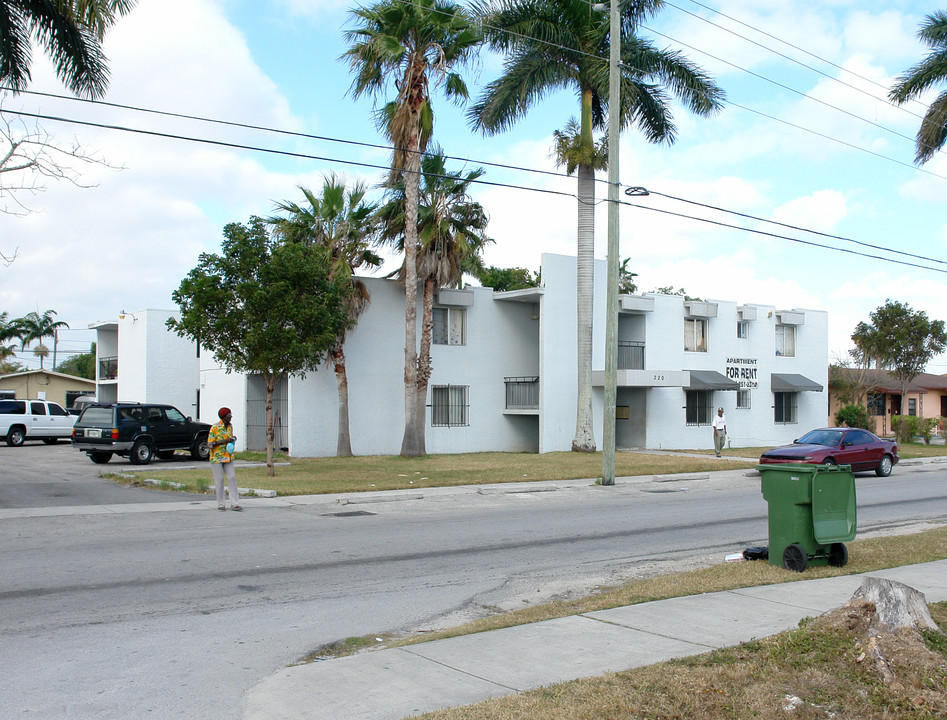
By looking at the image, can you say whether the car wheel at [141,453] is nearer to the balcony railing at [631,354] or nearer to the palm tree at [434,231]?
the palm tree at [434,231]

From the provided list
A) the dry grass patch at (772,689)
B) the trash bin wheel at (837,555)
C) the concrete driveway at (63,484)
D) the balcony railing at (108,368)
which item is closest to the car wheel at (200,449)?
the concrete driveway at (63,484)

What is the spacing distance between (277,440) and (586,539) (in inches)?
771

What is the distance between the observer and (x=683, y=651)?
621cm

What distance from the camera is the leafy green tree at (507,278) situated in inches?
2328

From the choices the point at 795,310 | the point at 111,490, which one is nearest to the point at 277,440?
the point at 111,490

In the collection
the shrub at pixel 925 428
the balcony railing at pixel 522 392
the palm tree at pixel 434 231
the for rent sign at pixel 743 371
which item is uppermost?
the palm tree at pixel 434 231

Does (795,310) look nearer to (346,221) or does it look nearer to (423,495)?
(346,221)

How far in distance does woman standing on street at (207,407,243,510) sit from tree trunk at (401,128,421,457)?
12.2 meters

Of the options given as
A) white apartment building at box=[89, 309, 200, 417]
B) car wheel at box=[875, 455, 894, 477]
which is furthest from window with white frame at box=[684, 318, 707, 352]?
white apartment building at box=[89, 309, 200, 417]

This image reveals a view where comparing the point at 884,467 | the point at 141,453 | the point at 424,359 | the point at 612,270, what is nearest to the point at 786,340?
the point at 884,467

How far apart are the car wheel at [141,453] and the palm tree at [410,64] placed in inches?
324

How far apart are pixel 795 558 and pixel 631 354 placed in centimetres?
2494

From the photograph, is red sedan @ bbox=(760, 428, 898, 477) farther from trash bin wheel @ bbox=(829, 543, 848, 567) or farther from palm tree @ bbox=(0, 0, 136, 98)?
palm tree @ bbox=(0, 0, 136, 98)

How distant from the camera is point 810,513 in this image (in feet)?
31.1
